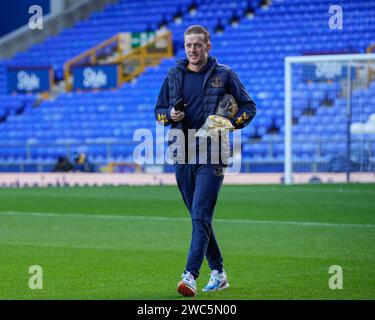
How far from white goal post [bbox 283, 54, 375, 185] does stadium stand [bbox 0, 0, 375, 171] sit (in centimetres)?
91

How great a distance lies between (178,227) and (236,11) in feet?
76.2

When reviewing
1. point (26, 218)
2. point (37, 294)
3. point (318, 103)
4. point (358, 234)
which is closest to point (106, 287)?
point (37, 294)

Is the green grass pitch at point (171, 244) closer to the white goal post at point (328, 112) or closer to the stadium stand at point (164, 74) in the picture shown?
the white goal post at point (328, 112)

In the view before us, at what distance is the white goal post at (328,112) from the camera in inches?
942

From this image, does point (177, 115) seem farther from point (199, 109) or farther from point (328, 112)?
point (328, 112)

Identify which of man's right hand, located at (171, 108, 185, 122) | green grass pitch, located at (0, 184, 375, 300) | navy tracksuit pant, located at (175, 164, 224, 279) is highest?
man's right hand, located at (171, 108, 185, 122)

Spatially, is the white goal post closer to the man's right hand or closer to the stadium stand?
the stadium stand

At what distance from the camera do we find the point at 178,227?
44.9 ft

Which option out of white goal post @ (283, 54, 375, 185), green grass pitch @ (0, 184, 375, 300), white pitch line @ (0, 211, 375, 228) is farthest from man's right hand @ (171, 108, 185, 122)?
white goal post @ (283, 54, 375, 185)

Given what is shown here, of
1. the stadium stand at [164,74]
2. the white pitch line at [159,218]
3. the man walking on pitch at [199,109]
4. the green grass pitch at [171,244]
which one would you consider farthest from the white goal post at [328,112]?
the man walking on pitch at [199,109]

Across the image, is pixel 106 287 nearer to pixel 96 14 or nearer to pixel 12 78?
pixel 12 78

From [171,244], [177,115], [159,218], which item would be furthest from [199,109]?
[159,218]

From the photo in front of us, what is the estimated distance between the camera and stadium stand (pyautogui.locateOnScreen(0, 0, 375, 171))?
30.6m

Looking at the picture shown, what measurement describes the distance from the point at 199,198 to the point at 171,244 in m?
3.77
